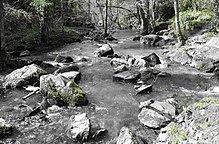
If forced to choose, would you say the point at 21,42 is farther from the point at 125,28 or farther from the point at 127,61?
the point at 125,28

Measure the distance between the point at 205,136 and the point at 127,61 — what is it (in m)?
10.2

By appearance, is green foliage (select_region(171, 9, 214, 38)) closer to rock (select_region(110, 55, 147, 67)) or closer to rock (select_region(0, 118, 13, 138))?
rock (select_region(110, 55, 147, 67))

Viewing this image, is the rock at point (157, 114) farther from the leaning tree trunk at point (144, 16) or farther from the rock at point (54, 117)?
the leaning tree trunk at point (144, 16)

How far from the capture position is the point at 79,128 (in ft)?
21.3

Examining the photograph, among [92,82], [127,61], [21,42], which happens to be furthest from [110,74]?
[21,42]

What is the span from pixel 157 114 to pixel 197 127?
224 centimetres

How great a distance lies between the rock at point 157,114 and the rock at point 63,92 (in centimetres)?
234

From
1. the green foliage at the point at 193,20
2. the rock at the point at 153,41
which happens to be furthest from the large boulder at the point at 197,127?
the green foliage at the point at 193,20

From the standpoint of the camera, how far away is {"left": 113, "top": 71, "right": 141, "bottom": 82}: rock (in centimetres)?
1110

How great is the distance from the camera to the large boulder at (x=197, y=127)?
450 cm

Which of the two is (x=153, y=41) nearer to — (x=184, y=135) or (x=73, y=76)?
(x=73, y=76)

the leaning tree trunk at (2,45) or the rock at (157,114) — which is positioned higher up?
the leaning tree trunk at (2,45)

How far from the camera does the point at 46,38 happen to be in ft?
70.4

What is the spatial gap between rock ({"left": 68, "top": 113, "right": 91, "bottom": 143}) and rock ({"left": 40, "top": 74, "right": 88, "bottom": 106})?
5.31ft
